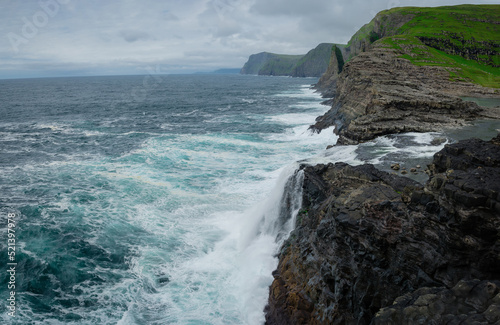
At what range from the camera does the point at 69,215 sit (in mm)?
26938

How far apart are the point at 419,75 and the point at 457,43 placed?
1101 inches

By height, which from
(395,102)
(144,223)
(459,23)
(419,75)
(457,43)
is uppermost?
(459,23)

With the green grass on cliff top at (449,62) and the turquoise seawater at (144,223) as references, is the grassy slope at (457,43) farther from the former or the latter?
the turquoise seawater at (144,223)

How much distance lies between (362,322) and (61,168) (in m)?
37.8

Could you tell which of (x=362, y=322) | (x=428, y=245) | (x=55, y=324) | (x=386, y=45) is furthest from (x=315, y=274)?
(x=386, y=45)

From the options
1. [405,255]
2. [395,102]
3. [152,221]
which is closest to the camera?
[405,255]

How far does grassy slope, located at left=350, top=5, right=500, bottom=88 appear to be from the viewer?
6381 centimetres

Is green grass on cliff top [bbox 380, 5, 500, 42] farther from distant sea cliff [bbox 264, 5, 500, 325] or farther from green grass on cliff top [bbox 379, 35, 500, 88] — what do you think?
distant sea cliff [bbox 264, 5, 500, 325]

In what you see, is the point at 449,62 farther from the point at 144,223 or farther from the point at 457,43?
the point at 144,223

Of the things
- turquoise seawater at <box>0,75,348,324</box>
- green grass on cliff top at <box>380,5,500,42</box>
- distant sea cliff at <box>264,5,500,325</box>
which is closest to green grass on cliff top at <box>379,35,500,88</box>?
green grass on cliff top at <box>380,5,500,42</box>

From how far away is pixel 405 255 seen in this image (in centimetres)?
1251

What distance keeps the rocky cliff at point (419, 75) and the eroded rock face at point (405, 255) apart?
64.3ft

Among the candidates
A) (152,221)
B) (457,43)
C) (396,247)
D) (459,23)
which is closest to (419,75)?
(457,43)

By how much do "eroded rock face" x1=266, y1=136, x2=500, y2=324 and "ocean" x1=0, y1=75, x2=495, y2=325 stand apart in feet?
11.4
